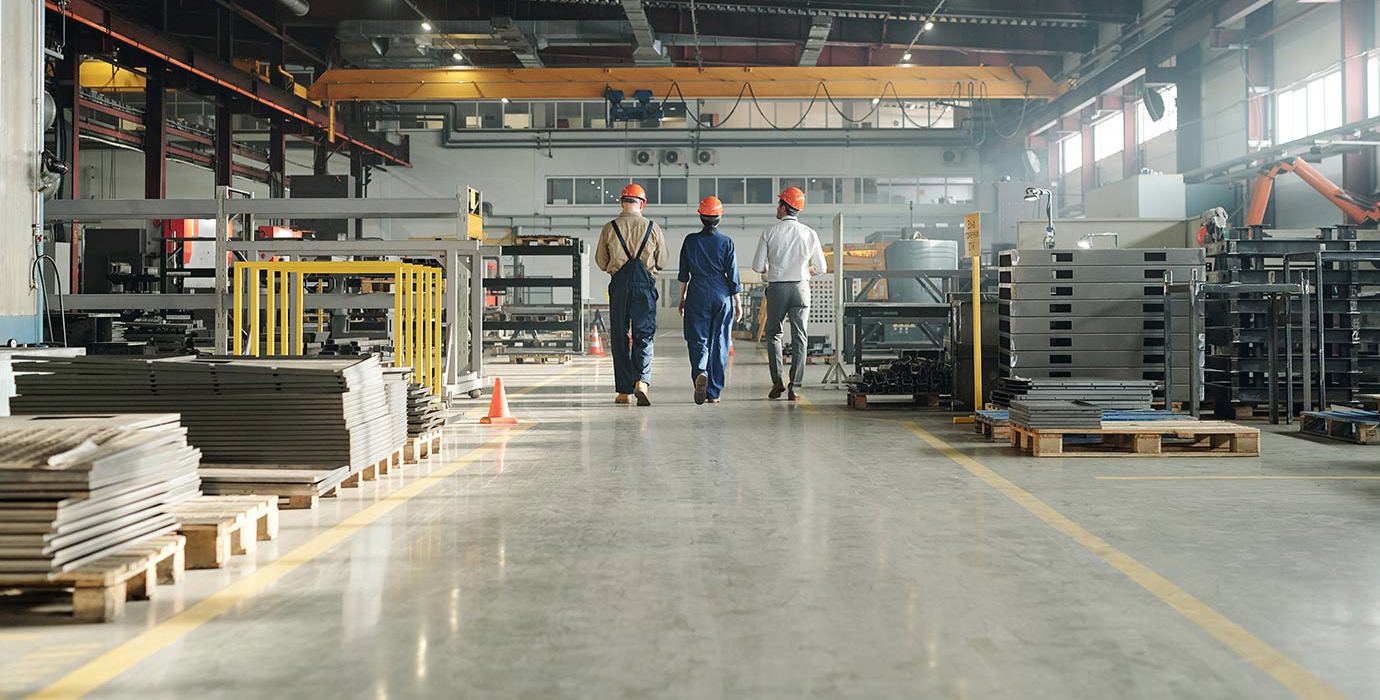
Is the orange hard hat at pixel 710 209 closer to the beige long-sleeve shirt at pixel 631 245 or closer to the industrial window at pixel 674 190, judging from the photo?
the beige long-sleeve shirt at pixel 631 245

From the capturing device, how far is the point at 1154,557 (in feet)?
11.6

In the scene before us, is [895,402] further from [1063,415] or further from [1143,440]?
[1143,440]

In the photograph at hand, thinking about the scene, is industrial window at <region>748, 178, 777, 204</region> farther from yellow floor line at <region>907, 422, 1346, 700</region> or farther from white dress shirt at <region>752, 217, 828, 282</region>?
yellow floor line at <region>907, 422, 1346, 700</region>

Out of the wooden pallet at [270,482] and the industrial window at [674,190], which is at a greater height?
the industrial window at [674,190]

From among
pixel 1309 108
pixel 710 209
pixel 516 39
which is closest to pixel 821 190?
pixel 516 39

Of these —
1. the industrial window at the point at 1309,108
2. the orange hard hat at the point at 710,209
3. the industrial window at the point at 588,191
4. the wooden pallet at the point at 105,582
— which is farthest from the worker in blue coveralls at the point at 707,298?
the industrial window at the point at 588,191

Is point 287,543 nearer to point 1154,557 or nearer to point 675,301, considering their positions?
point 1154,557

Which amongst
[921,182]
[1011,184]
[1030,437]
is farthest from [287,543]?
[921,182]

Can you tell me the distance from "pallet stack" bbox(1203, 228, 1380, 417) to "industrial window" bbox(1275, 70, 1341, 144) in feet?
32.4

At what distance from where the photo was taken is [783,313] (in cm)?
1000

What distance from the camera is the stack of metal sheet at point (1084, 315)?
7969mm

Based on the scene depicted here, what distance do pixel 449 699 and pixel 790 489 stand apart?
114 inches

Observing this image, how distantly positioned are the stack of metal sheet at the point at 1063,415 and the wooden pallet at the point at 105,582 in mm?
4702

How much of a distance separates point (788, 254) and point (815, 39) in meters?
10.2
